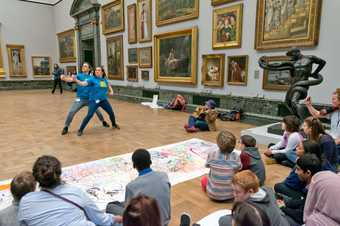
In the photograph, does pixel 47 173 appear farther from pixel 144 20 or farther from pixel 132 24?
pixel 132 24

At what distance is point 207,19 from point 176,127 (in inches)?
167

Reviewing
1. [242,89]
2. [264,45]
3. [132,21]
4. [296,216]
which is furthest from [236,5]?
[296,216]

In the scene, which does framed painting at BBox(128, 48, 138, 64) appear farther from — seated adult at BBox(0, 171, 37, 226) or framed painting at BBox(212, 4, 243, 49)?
seated adult at BBox(0, 171, 37, 226)

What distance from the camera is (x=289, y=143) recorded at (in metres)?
3.97

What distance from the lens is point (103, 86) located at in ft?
20.3

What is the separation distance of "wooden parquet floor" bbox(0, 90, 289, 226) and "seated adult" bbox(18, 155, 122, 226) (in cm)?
119

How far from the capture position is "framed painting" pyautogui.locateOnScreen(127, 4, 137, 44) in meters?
12.0

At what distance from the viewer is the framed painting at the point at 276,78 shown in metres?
6.79

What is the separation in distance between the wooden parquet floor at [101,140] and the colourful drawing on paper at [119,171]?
1.03 ft

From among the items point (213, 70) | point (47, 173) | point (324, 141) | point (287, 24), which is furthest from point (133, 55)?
point (47, 173)

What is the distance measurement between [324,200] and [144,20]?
11.1 metres

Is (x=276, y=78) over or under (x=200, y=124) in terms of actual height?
over

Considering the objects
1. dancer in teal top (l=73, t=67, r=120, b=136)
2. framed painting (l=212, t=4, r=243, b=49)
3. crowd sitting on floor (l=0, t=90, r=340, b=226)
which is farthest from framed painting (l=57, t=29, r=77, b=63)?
crowd sitting on floor (l=0, t=90, r=340, b=226)

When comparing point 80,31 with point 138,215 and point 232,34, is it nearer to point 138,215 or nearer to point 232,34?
point 232,34
